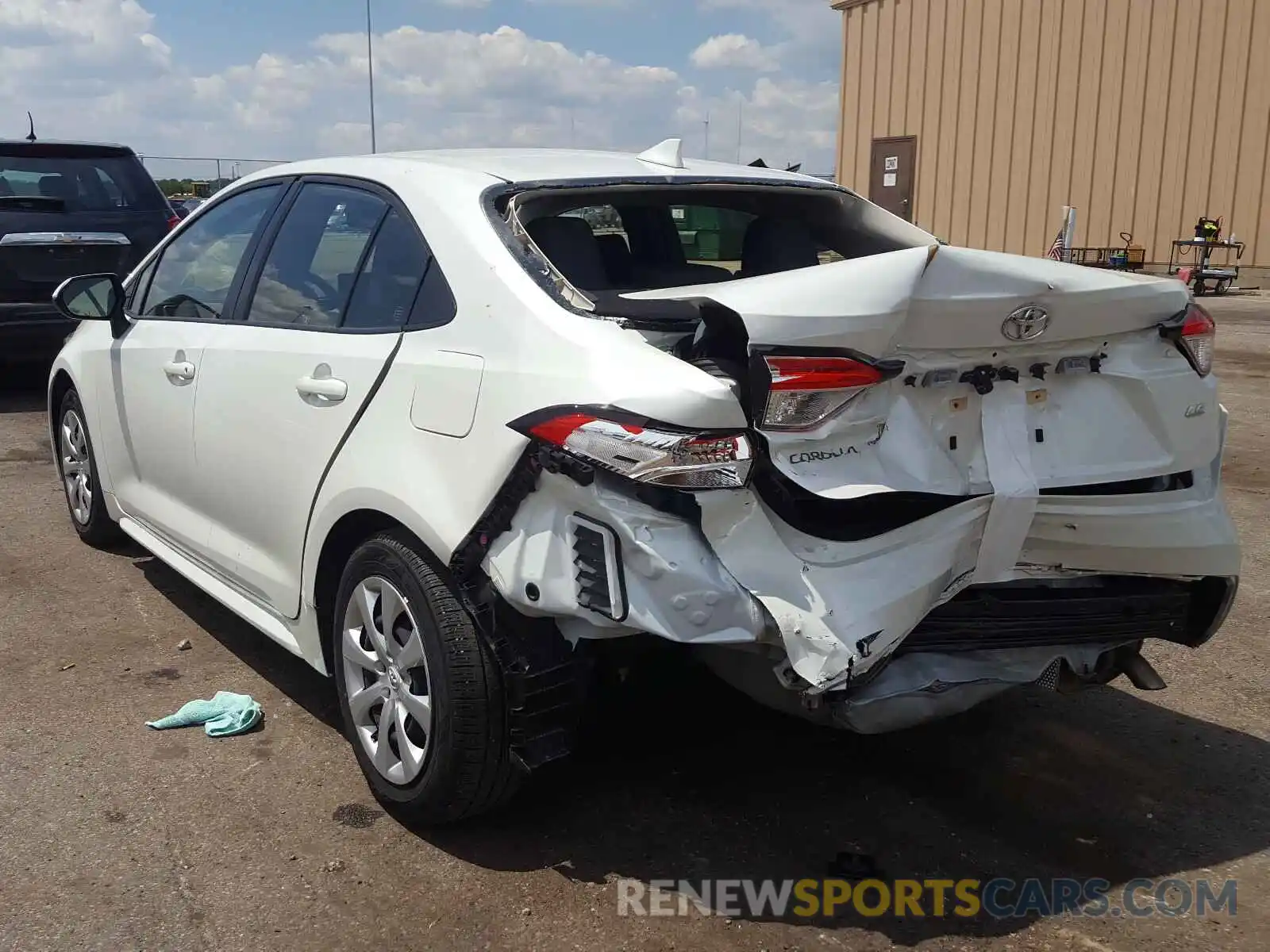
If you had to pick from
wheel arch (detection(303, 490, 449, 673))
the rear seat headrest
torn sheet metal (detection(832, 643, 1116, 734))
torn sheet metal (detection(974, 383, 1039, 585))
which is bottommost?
torn sheet metal (detection(832, 643, 1116, 734))

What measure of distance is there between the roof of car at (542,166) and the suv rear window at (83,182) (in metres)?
5.35

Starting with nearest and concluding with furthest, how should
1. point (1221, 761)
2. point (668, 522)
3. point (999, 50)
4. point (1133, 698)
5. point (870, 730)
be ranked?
point (668, 522) → point (870, 730) → point (1221, 761) → point (1133, 698) → point (999, 50)

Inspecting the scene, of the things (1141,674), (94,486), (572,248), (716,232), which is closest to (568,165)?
(572,248)

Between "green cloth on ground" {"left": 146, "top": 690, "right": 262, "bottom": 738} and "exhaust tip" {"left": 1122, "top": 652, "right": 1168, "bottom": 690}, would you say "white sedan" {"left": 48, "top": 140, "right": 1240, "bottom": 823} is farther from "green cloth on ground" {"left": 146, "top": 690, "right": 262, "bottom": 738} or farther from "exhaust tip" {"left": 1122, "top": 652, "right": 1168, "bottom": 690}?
"green cloth on ground" {"left": 146, "top": 690, "right": 262, "bottom": 738}

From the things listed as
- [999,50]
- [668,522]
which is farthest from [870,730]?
[999,50]

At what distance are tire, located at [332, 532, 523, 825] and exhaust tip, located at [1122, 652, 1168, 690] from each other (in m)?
1.64

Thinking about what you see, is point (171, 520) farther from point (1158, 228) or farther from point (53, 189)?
point (1158, 228)

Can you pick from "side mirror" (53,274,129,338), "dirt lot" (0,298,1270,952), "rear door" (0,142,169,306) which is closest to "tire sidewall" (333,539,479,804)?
"dirt lot" (0,298,1270,952)

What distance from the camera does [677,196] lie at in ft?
11.5

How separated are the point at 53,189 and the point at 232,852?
6.95m

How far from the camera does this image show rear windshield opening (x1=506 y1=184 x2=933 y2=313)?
11.1 ft

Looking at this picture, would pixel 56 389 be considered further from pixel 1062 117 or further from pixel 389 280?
pixel 1062 117

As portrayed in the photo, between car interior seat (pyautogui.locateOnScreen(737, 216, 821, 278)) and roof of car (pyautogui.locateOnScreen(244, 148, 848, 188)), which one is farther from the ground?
roof of car (pyautogui.locateOnScreen(244, 148, 848, 188))

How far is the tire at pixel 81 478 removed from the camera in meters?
5.07
